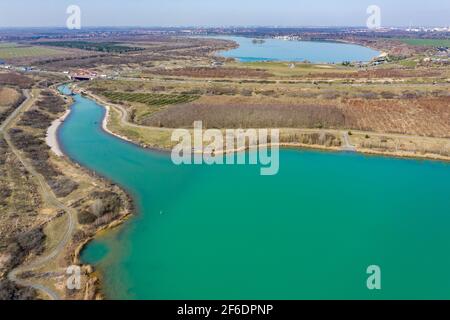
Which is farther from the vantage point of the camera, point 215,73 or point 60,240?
point 215,73

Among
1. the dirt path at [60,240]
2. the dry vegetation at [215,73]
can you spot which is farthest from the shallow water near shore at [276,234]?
the dry vegetation at [215,73]

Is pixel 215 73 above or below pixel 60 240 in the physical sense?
above

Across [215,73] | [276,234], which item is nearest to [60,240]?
[276,234]

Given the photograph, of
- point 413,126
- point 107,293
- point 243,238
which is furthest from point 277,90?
point 107,293

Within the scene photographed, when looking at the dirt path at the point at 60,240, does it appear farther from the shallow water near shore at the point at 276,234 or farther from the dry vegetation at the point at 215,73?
the dry vegetation at the point at 215,73

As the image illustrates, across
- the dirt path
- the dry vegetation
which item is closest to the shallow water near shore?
the dirt path

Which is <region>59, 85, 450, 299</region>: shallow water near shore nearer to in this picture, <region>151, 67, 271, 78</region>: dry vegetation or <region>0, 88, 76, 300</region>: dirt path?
<region>0, 88, 76, 300</region>: dirt path

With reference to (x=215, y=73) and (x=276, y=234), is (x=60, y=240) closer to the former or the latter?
(x=276, y=234)

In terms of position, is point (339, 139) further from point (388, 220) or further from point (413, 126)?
point (388, 220)

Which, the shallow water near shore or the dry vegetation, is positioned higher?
the dry vegetation
